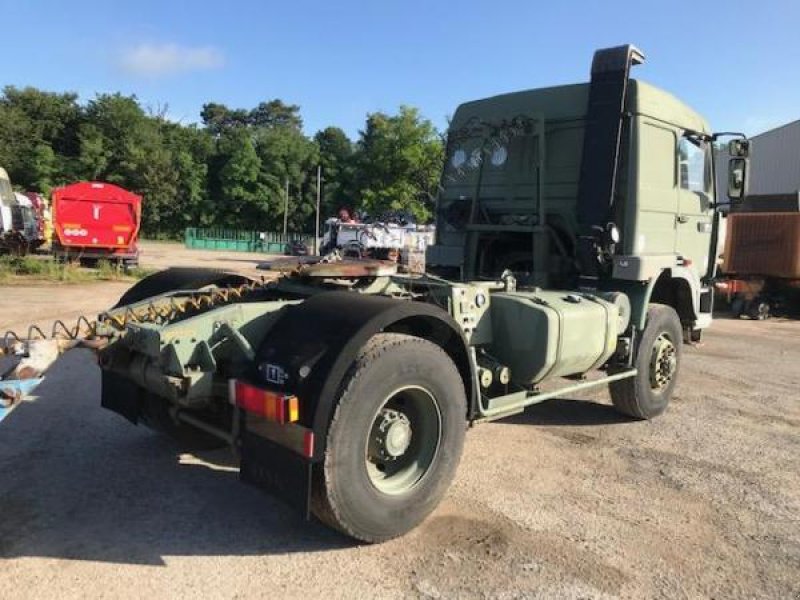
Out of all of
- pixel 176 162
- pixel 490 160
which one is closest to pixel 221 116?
pixel 176 162

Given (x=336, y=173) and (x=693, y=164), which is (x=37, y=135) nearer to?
(x=336, y=173)

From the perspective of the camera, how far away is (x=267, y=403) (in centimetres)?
340

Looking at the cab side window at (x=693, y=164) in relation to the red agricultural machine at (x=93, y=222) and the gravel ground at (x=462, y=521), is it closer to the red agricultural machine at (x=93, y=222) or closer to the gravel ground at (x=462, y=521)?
the gravel ground at (x=462, y=521)

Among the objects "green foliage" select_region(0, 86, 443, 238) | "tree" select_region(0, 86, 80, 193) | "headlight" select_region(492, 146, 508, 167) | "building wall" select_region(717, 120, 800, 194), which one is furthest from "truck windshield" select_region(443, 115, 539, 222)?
"tree" select_region(0, 86, 80, 193)

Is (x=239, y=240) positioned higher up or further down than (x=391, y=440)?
higher up

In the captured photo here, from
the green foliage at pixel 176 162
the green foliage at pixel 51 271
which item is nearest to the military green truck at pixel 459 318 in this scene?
the green foliage at pixel 51 271

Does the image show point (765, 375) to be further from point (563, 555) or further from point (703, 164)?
point (563, 555)

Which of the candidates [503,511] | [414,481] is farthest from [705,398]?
[414,481]

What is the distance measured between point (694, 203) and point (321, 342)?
488 cm

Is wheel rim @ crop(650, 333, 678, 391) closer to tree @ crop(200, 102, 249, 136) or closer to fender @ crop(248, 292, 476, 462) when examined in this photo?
fender @ crop(248, 292, 476, 462)

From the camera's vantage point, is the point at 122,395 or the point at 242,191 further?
the point at 242,191

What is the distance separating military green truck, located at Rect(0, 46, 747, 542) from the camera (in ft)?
11.6

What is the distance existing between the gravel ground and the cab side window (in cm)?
237

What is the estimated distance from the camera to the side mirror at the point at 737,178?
22.6 ft
